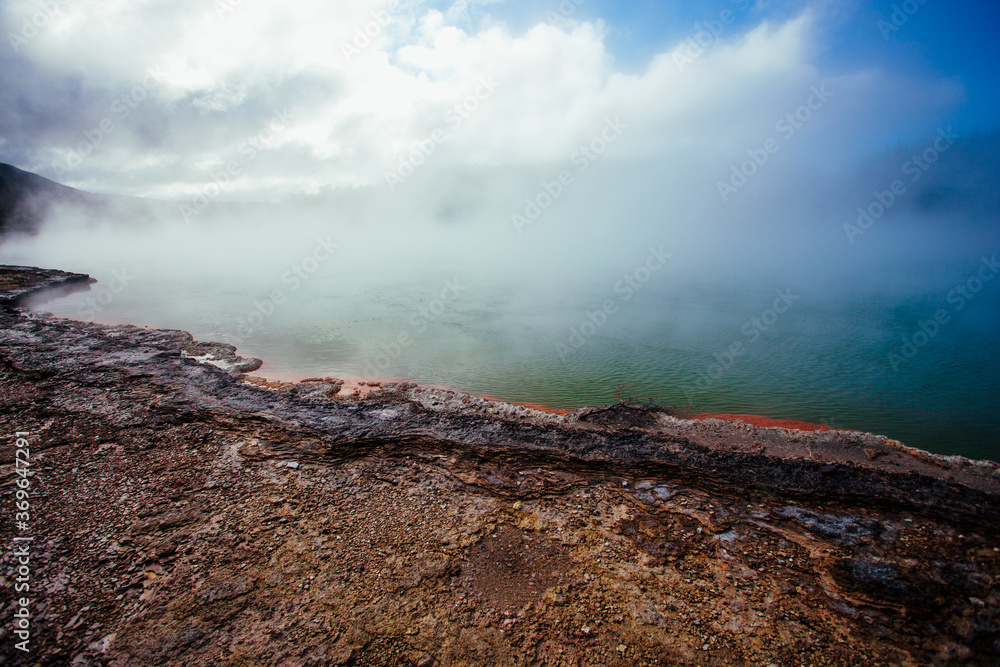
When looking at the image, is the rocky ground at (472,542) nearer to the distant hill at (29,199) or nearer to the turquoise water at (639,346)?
the turquoise water at (639,346)

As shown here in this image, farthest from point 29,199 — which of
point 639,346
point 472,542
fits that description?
point 472,542

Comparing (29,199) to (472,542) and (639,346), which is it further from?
(472,542)

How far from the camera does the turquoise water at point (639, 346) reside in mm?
9258

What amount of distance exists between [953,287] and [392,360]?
45.3 metres

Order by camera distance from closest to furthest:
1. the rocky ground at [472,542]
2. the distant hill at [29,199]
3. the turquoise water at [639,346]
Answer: the rocky ground at [472,542], the turquoise water at [639,346], the distant hill at [29,199]

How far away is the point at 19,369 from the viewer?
7.02 meters

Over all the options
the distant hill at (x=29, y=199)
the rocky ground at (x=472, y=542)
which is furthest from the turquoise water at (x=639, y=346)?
the distant hill at (x=29, y=199)

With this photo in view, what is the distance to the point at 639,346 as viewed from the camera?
531 inches

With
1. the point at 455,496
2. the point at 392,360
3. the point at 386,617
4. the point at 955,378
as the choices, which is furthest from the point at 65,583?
the point at 955,378

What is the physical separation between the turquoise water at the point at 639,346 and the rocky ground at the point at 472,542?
379cm

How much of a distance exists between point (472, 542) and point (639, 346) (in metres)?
11.1

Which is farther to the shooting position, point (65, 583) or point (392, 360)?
point (392, 360)

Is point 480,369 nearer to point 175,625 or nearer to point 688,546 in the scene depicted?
point 688,546

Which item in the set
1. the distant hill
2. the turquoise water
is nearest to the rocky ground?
the turquoise water
